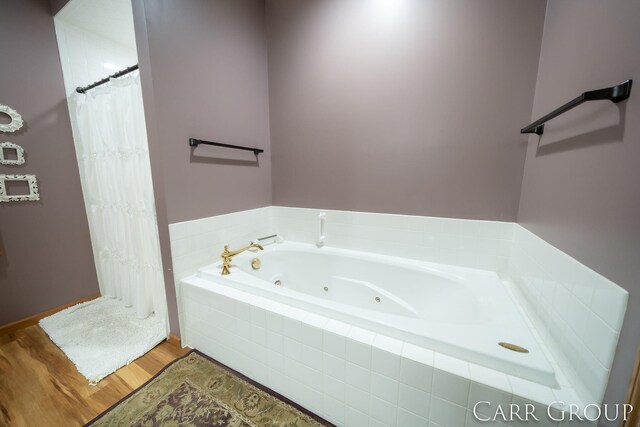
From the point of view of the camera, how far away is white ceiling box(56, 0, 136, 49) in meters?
1.51

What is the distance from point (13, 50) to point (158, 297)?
6.45ft

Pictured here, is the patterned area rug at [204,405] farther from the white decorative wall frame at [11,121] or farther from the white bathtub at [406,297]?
the white decorative wall frame at [11,121]

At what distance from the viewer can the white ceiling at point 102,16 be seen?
4.95 ft

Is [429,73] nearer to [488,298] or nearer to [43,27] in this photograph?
[488,298]

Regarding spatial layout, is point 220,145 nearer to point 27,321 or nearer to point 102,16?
point 102,16

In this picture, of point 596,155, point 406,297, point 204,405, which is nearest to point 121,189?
point 204,405

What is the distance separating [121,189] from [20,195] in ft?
2.34

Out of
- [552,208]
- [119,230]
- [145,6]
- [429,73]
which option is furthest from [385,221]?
[119,230]

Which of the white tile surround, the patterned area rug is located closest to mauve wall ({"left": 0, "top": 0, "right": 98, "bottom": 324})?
the white tile surround

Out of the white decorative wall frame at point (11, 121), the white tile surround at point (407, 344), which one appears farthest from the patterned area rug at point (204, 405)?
the white decorative wall frame at point (11, 121)

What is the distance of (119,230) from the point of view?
174cm

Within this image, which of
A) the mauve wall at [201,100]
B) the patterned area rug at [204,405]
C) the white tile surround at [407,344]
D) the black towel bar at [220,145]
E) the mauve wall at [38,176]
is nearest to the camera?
the white tile surround at [407,344]

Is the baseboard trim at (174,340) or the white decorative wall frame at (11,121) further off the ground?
the white decorative wall frame at (11,121)

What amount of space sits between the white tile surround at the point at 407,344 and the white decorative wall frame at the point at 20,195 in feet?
4.16
